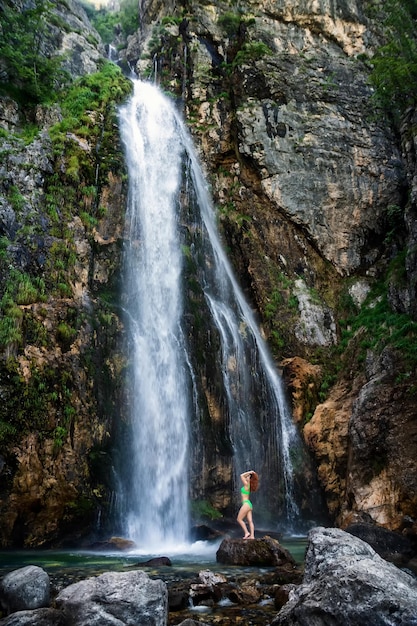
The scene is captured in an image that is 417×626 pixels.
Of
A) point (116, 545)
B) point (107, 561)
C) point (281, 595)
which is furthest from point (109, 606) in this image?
point (116, 545)

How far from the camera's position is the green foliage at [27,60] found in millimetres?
19531

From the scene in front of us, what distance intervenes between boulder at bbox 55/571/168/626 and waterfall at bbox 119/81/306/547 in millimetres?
7263

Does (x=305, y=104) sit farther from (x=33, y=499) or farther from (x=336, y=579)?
(x=336, y=579)

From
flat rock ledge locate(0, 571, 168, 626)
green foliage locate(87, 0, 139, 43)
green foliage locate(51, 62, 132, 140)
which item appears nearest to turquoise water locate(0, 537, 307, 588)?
flat rock ledge locate(0, 571, 168, 626)

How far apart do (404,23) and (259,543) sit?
21.4 meters

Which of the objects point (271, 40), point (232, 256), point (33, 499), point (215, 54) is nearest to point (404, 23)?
point (271, 40)

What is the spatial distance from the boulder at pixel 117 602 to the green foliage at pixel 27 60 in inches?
773

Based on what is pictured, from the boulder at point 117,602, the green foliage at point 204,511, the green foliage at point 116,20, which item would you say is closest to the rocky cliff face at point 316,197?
the green foliage at point 204,511

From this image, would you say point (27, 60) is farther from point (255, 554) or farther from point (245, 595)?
point (245, 595)

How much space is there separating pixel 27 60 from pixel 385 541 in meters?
22.1

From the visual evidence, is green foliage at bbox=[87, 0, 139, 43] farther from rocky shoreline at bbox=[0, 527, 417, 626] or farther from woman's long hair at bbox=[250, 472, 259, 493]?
rocky shoreline at bbox=[0, 527, 417, 626]

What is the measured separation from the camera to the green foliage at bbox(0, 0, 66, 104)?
64.1 feet

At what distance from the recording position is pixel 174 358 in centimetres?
1488

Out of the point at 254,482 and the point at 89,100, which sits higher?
the point at 89,100
